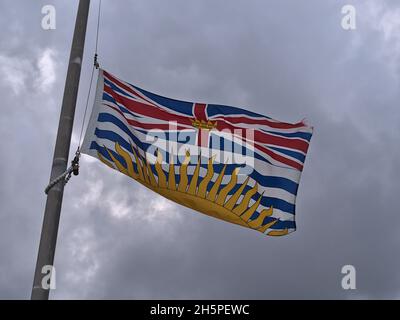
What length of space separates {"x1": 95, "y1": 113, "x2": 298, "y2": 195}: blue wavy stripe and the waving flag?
23 millimetres

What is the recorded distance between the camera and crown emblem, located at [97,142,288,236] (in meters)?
16.5

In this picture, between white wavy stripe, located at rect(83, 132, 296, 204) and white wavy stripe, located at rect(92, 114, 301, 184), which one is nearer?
white wavy stripe, located at rect(92, 114, 301, 184)

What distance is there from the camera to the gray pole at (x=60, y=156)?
13.2m

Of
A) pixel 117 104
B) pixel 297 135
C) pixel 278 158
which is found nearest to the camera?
pixel 117 104

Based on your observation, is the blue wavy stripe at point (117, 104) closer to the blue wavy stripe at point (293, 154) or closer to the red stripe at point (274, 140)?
the red stripe at point (274, 140)

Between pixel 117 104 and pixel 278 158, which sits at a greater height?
pixel 117 104

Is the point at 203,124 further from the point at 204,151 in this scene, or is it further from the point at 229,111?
the point at 229,111

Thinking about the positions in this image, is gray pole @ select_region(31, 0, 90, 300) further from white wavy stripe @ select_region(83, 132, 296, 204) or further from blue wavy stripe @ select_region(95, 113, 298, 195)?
white wavy stripe @ select_region(83, 132, 296, 204)

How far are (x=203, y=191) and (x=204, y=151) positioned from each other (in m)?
1.32

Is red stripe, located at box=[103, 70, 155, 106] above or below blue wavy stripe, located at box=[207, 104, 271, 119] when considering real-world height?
below

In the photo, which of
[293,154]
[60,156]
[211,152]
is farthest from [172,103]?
[60,156]

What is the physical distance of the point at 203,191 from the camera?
56.2 ft

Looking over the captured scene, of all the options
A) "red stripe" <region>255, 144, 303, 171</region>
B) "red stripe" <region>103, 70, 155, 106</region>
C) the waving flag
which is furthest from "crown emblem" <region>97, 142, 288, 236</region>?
"red stripe" <region>103, 70, 155, 106</region>
